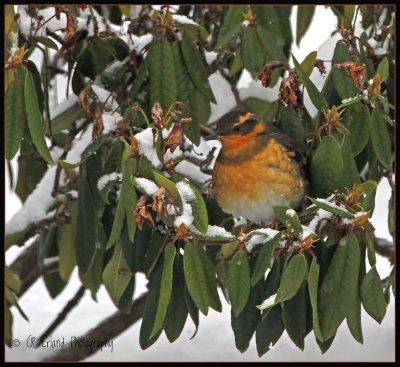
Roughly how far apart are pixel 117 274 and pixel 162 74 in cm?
62

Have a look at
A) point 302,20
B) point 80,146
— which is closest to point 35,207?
point 80,146

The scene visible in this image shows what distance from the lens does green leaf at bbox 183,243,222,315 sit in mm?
2160

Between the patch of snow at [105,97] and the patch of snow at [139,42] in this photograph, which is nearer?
the patch of snow at [105,97]

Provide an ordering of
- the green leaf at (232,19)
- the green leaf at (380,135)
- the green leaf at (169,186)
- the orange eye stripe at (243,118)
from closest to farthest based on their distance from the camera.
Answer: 1. the green leaf at (169,186)
2. the green leaf at (380,135)
3. the orange eye stripe at (243,118)
4. the green leaf at (232,19)

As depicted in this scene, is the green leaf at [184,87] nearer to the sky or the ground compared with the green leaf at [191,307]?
nearer to the sky

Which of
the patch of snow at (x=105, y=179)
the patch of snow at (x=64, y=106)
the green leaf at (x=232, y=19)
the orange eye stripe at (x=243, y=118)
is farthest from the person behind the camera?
the patch of snow at (x=64, y=106)

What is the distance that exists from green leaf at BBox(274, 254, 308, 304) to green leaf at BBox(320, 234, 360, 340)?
0.14 m

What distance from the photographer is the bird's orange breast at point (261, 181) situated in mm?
2586

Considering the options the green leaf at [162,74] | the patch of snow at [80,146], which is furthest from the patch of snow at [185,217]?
the patch of snow at [80,146]

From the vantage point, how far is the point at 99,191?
259 cm

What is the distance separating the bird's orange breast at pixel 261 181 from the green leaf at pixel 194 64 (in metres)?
0.25

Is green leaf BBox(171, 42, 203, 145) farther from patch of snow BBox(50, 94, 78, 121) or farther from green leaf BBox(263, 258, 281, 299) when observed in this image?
green leaf BBox(263, 258, 281, 299)

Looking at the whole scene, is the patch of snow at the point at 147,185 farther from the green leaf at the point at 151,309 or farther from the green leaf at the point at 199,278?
the green leaf at the point at 151,309

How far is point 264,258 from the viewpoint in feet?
6.99
